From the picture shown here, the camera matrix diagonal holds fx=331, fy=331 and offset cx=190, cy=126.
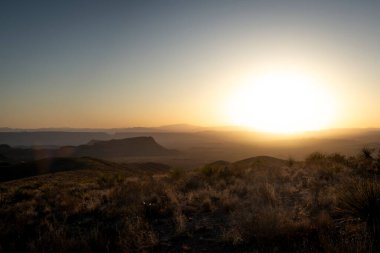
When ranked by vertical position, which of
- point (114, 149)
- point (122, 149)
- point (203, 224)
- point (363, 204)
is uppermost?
point (363, 204)

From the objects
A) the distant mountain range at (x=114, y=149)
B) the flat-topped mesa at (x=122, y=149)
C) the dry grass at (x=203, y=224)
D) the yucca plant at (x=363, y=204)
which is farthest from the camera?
the flat-topped mesa at (x=122, y=149)

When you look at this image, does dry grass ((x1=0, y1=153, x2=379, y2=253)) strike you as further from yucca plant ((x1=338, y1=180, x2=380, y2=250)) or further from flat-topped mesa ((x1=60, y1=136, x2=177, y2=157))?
flat-topped mesa ((x1=60, y1=136, x2=177, y2=157))

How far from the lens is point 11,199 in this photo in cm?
1518

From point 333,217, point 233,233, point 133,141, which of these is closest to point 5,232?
point 233,233

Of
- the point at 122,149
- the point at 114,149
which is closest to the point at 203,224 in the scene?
the point at 114,149

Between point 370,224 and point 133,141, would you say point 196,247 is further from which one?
point 133,141

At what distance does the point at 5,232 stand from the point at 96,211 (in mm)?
3109

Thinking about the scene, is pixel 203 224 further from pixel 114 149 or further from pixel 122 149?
pixel 122 149

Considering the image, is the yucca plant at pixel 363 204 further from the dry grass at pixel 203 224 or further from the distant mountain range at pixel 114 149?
the distant mountain range at pixel 114 149

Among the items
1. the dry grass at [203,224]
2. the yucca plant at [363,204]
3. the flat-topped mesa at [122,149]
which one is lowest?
the flat-topped mesa at [122,149]

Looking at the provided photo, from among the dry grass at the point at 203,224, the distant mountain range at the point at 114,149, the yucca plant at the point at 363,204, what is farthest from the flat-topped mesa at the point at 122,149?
the yucca plant at the point at 363,204

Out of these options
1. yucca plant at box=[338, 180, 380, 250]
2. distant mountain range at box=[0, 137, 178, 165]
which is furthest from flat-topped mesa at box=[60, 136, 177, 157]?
yucca plant at box=[338, 180, 380, 250]

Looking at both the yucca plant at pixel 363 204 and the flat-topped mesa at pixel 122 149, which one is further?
the flat-topped mesa at pixel 122 149

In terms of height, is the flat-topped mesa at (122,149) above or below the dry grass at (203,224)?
below
